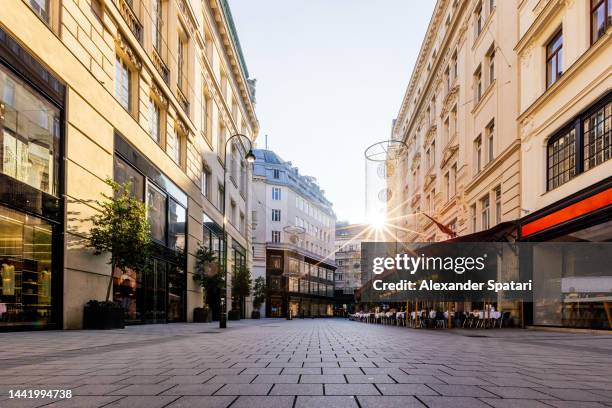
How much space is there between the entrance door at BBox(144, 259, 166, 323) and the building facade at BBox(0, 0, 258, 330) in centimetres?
5

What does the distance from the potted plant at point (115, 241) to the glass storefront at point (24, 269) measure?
151 centimetres

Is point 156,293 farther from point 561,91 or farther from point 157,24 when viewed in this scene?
point 561,91

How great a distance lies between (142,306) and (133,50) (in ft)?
31.9

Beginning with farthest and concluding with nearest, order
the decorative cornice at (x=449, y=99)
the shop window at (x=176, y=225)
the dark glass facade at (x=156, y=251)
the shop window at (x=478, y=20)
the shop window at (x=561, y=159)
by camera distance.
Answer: the decorative cornice at (x=449, y=99) < the shop window at (x=478, y=20) < the shop window at (x=176, y=225) < the dark glass facade at (x=156, y=251) < the shop window at (x=561, y=159)

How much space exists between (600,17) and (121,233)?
14372 millimetres

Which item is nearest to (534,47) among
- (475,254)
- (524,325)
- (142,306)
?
(475,254)

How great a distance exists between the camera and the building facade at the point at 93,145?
39.7 ft

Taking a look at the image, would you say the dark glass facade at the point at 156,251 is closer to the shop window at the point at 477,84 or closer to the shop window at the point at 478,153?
the shop window at the point at 478,153

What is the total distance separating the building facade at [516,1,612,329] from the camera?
13.5 metres

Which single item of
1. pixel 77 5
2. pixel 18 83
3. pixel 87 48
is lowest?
pixel 18 83

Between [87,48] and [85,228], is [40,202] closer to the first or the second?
[85,228]

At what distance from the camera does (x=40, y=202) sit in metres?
12.8

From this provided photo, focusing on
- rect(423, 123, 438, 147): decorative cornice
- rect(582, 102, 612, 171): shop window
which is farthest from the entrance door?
rect(423, 123, 438, 147): decorative cornice

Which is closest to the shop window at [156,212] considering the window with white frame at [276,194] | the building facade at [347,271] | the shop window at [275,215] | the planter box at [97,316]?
the planter box at [97,316]
